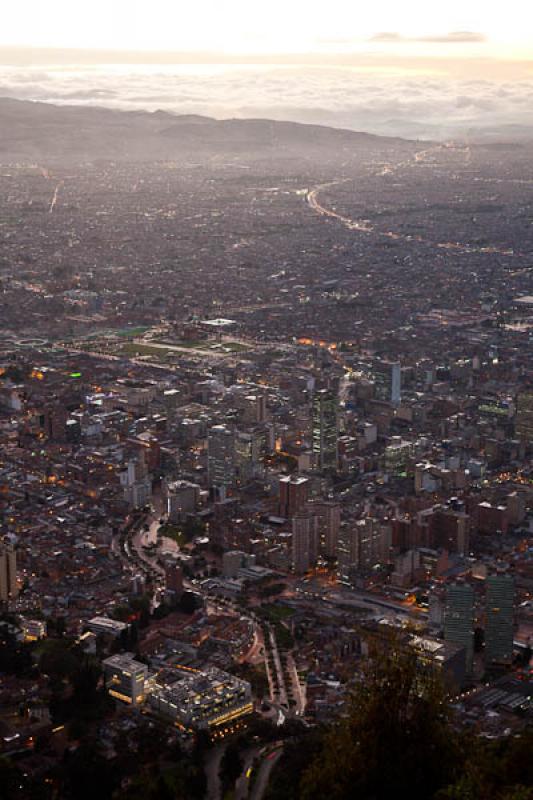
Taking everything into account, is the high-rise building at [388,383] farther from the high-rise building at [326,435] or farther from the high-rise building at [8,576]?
the high-rise building at [8,576]

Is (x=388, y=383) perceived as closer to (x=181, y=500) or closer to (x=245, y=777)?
(x=181, y=500)

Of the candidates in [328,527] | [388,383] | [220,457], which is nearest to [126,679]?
[328,527]

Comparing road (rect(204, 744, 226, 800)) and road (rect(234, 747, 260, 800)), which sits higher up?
road (rect(234, 747, 260, 800))

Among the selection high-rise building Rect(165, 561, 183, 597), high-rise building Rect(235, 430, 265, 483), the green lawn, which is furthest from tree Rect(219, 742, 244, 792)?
the green lawn

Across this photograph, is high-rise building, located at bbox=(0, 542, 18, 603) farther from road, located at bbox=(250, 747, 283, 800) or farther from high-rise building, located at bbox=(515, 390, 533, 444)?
high-rise building, located at bbox=(515, 390, 533, 444)

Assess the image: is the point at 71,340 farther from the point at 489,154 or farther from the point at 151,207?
the point at 489,154

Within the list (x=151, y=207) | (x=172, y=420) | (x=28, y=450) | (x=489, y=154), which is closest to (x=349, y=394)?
(x=172, y=420)

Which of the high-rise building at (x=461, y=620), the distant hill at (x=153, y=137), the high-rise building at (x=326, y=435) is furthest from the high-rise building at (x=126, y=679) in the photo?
the distant hill at (x=153, y=137)
